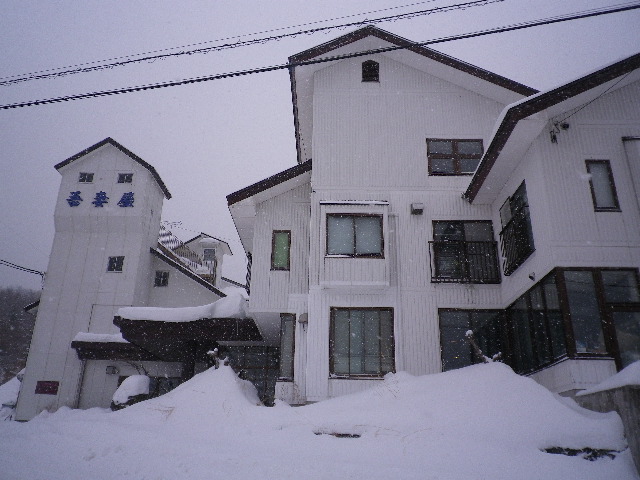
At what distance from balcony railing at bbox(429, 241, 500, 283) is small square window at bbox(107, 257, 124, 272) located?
14984 millimetres

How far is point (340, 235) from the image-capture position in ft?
44.3

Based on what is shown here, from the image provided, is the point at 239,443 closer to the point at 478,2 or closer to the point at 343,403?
the point at 343,403

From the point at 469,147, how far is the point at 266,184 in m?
6.40

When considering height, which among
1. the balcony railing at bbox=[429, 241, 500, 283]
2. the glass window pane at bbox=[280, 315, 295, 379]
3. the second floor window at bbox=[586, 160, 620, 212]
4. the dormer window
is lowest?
the glass window pane at bbox=[280, 315, 295, 379]

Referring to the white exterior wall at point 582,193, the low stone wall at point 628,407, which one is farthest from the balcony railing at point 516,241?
the low stone wall at point 628,407

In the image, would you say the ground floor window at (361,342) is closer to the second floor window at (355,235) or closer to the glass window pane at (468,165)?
the second floor window at (355,235)

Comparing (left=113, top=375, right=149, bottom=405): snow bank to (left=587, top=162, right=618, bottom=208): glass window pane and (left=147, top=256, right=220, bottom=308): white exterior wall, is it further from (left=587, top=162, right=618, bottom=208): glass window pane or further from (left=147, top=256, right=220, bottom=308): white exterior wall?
(left=587, top=162, right=618, bottom=208): glass window pane

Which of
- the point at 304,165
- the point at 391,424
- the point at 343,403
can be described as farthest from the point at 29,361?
the point at 391,424

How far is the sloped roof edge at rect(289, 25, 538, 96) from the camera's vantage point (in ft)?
48.8

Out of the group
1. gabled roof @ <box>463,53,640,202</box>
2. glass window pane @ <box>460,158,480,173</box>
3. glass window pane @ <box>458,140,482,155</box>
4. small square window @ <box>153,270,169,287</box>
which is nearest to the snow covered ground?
gabled roof @ <box>463,53,640,202</box>

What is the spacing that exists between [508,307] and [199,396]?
324 inches

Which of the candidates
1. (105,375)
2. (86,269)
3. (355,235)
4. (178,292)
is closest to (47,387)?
(105,375)

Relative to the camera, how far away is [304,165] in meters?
14.9

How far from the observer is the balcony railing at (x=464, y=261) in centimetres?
1348
